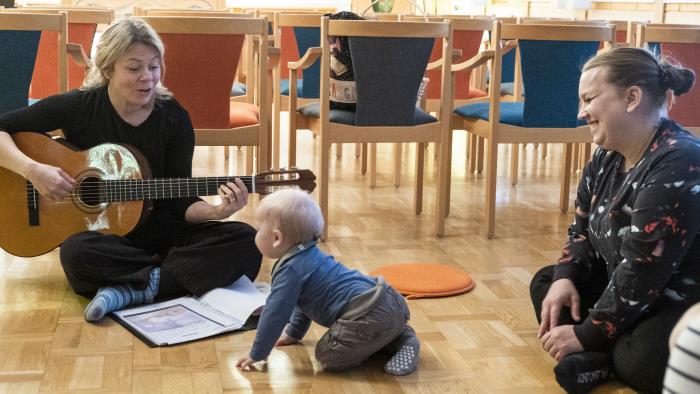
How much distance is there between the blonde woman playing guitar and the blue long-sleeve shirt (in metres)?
0.55

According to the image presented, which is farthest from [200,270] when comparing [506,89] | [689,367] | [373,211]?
[506,89]

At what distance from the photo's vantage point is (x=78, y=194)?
3.06m

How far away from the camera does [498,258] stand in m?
3.75

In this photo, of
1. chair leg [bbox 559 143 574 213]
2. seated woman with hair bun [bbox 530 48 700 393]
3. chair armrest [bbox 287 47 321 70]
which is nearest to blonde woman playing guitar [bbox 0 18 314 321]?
chair armrest [bbox 287 47 321 70]

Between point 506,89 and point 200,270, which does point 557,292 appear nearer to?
point 200,270

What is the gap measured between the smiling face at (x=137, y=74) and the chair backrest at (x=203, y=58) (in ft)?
1.94

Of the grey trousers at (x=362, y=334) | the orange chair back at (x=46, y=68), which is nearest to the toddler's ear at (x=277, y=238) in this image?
the grey trousers at (x=362, y=334)

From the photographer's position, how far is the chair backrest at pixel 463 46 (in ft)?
16.5

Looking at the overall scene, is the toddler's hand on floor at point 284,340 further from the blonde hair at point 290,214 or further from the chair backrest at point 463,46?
the chair backrest at point 463,46

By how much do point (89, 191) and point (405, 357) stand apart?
1.17 m

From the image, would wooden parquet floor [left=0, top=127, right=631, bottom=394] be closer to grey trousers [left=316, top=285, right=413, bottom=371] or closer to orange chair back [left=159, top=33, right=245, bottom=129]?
grey trousers [left=316, top=285, right=413, bottom=371]

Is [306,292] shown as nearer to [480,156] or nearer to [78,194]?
[78,194]

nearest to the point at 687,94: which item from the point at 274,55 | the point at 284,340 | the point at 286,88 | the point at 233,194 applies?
the point at 274,55

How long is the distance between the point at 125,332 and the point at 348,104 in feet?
5.27
